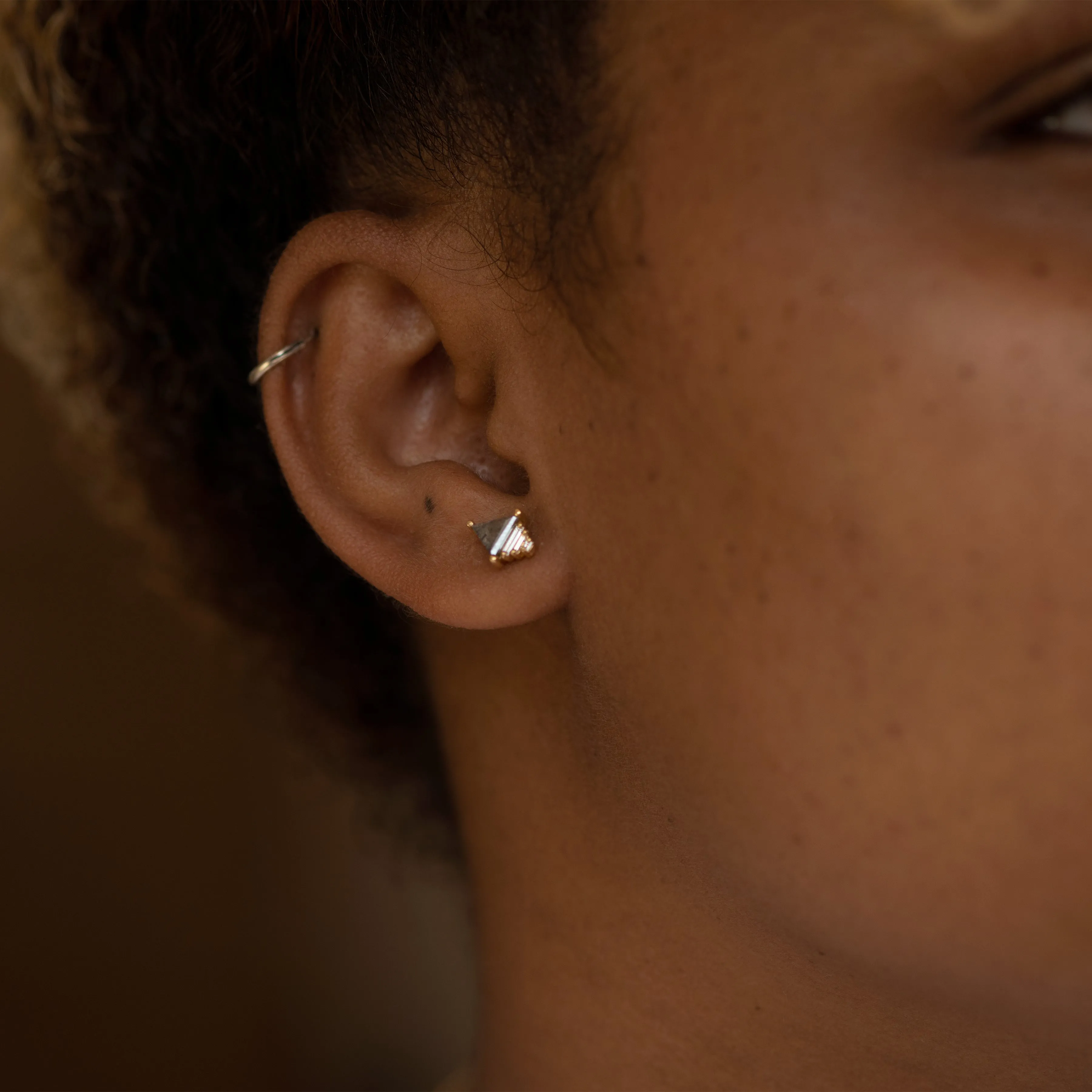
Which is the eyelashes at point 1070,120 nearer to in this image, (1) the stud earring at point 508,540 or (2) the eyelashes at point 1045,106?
(2) the eyelashes at point 1045,106

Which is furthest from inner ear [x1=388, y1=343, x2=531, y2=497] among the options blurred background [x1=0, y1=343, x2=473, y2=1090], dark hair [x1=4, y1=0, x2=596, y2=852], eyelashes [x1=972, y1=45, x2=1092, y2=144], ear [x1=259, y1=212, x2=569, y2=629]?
blurred background [x1=0, y1=343, x2=473, y2=1090]

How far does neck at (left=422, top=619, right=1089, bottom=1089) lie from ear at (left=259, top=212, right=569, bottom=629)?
99 mm

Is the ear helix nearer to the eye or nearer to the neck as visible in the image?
the neck

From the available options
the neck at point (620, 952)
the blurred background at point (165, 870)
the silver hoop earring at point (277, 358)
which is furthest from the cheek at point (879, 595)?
the blurred background at point (165, 870)

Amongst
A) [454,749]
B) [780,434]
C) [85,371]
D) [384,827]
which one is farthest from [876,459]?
[384,827]

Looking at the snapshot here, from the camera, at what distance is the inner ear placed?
0.94 metres

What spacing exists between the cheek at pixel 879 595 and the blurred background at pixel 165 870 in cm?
110

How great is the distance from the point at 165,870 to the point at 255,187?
1.13m

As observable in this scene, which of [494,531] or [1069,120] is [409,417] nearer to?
[494,531]

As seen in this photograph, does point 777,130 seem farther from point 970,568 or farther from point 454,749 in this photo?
point 454,749

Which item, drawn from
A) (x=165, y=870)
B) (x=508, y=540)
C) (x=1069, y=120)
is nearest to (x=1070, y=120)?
(x=1069, y=120)

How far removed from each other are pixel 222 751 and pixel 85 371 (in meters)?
0.75

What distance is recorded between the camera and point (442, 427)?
0.96 metres

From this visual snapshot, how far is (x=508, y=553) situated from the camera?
2.94 feet
